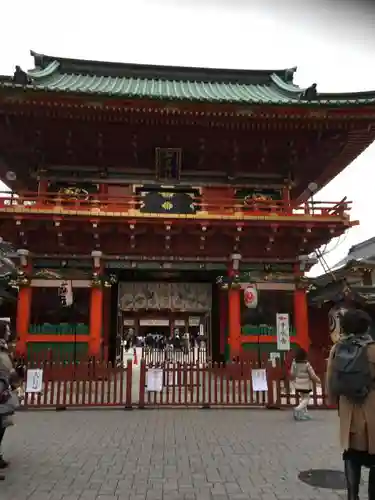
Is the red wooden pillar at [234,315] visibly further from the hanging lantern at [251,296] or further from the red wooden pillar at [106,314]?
the red wooden pillar at [106,314]

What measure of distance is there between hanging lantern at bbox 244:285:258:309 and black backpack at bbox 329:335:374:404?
11.0m

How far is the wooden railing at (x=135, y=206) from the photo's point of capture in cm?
1466

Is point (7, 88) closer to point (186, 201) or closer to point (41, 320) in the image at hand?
point (186, 201)

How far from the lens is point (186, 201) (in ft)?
51.2

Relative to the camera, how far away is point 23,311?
1498cm

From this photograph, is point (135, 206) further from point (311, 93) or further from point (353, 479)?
point (353, 479)

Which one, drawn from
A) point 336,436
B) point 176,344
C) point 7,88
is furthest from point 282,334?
point 176,344

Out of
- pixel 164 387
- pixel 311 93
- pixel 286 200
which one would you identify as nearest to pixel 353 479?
pixel 164 387

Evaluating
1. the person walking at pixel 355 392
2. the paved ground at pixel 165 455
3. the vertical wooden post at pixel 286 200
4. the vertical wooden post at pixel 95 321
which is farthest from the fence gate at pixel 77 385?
the vertical wooden post at pixel 286 200

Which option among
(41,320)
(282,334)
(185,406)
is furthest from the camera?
(41,320)

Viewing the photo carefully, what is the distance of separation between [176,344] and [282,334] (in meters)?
13.2

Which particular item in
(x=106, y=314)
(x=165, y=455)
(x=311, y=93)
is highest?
(x=311, y=93)

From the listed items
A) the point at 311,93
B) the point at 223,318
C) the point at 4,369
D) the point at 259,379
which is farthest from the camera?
the point at 223,318

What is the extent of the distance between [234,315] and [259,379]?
413 cm
